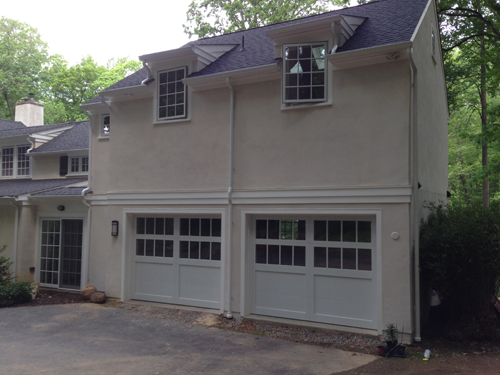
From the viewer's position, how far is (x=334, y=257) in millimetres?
8258

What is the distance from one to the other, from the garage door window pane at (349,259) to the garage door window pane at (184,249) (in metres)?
3.69

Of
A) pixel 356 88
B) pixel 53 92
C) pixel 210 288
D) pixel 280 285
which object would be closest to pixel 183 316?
pixel 210 288

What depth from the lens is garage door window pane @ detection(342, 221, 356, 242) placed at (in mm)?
8125

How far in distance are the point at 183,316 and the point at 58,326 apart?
99.2 inches

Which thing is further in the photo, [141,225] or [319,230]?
[141,225]

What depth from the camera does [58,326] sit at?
8711 millimetres

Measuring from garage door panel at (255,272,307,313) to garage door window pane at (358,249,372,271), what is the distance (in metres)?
1.18

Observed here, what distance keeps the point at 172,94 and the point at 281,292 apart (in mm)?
5175

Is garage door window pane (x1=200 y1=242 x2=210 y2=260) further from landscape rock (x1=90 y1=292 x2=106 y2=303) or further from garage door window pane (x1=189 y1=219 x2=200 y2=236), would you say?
landscape rock (x1=90 y1=292 x2=106 y2=303)

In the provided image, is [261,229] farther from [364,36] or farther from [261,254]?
[364,36]

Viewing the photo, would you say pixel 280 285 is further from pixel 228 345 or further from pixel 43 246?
pixel 43 246

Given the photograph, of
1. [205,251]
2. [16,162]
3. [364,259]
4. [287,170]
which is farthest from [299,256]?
Answer: [16,162]

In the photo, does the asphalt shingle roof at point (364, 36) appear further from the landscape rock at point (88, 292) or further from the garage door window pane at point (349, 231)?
the landscape rock at point (88, 292)

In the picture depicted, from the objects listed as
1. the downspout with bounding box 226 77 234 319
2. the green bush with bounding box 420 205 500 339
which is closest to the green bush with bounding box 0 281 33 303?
the downspout with bounding box 226 77 234 319
